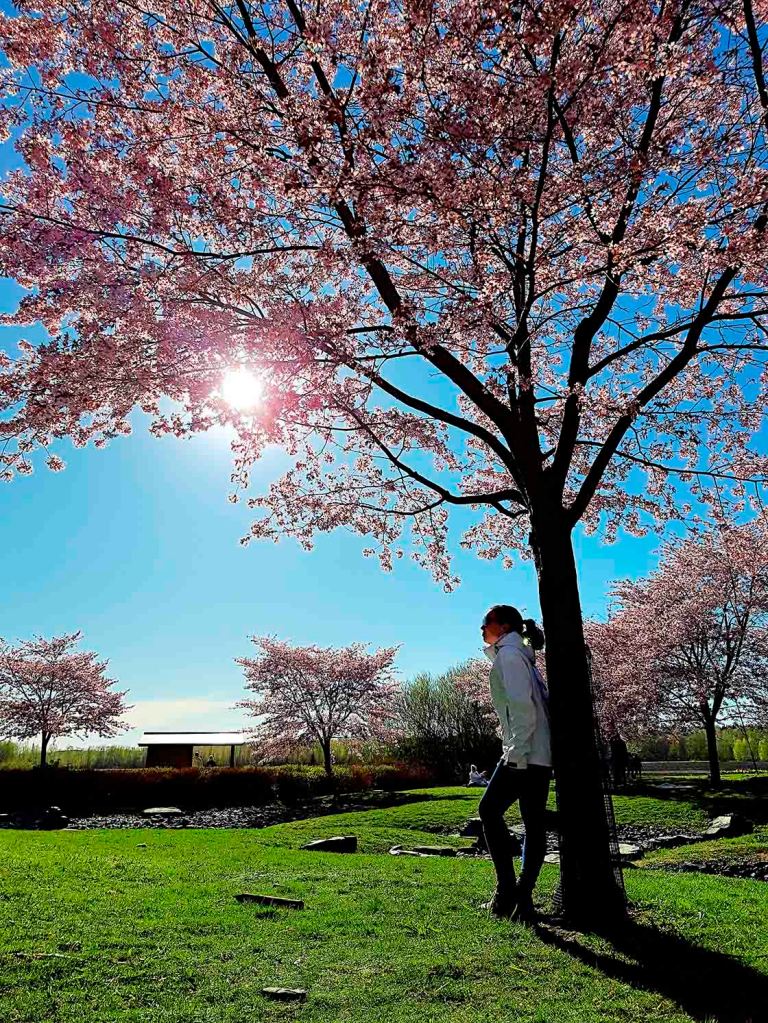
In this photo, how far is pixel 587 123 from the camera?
21.6 ft

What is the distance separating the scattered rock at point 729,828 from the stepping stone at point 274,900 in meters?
10.3

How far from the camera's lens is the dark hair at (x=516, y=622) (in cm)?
544

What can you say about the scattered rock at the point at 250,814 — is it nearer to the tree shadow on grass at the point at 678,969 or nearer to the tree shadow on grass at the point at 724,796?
the tree shadow on grass at the point at 724,796

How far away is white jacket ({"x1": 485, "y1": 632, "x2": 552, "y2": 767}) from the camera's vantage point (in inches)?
196

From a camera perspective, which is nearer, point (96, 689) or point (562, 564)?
point (562, 564)

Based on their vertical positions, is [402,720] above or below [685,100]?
below

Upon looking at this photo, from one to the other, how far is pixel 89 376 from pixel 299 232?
250 cm

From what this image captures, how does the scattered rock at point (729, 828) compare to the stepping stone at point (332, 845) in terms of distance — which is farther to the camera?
the scattered rock at point (729, 828)

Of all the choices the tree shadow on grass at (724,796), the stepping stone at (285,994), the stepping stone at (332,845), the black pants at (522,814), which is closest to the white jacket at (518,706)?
the black pants at (522,814)

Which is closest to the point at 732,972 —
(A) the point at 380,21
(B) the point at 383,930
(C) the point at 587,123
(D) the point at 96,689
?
(B) the point at 383,930

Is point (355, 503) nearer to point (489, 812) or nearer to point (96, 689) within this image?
point (489, 812)

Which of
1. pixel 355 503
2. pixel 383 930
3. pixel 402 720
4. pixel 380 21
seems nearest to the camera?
pixel 383 930

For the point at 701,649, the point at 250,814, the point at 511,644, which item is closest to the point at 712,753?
the point at 701,649

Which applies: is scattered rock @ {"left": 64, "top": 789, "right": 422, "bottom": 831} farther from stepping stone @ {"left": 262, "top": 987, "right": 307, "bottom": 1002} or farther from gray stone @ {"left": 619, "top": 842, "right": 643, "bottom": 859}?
stepping stone @ {"left": 262, "top": 987, "right": 307, "bottom": 1002}
